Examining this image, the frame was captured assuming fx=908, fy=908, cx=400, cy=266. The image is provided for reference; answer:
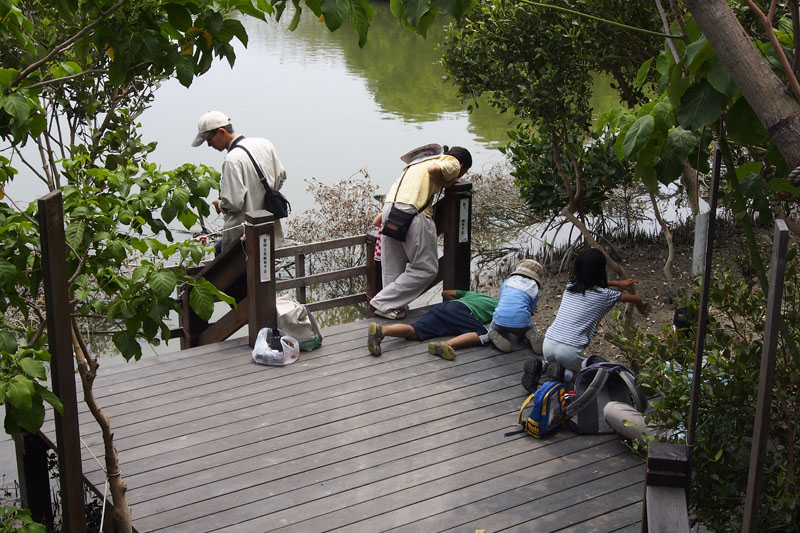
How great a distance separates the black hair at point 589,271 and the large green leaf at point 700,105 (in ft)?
8.41

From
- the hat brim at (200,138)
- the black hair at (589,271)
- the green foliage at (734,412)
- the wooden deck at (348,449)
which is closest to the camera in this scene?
the green foliage at (734,412)

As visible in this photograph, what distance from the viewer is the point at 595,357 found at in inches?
193

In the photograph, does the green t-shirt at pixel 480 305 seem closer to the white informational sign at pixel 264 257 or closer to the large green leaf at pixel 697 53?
the white informational sign at pixel 264 257

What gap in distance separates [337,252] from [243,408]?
4652mm

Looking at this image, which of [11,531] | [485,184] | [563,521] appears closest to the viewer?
[11,531]

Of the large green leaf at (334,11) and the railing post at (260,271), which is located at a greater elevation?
the large green leaf at (334,11)

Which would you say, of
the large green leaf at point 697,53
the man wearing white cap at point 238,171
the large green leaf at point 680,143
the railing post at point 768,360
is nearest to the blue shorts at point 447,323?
the man wearing white cap at point 238,171

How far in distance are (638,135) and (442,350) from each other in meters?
3.17

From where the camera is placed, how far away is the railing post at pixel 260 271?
18.1 feet

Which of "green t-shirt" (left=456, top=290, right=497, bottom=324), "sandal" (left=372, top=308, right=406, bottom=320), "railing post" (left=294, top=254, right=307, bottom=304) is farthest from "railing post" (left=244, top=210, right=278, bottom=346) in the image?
"green t-shirt" (left=456, top=290, right=497, bottom=324)

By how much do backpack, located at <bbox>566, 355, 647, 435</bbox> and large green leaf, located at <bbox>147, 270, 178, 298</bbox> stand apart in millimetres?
2409

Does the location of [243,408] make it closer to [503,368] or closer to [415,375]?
[415,375]

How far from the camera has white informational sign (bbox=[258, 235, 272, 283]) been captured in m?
5.54

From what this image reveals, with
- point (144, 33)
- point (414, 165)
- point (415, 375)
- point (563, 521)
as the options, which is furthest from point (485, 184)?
point (144, 33)
